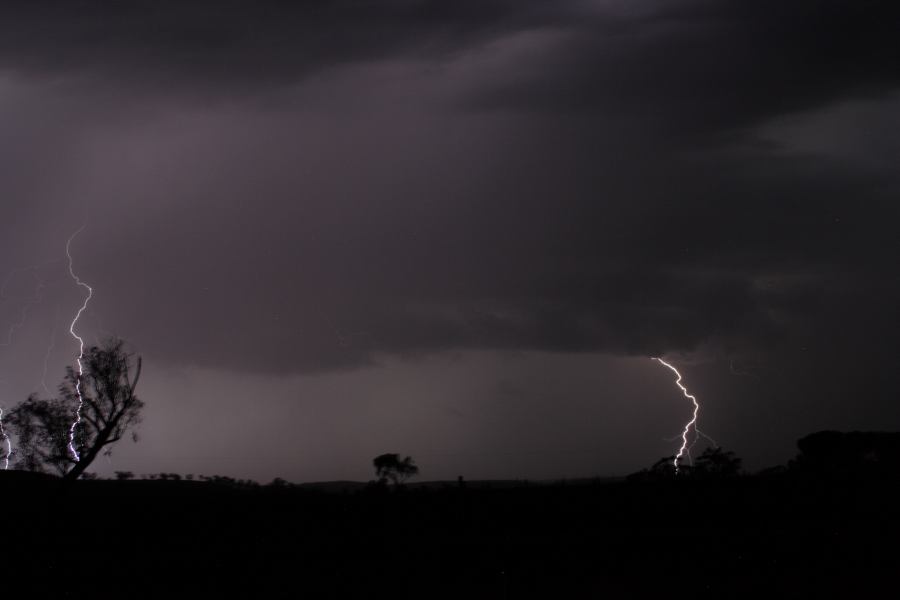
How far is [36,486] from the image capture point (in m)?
44.4

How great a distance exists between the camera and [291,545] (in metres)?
29.1

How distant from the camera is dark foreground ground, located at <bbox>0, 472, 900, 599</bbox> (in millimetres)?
23625

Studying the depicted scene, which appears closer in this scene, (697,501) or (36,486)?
(697,501)

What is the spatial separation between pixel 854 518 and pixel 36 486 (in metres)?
37.8

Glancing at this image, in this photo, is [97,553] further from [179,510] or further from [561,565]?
[561,565]

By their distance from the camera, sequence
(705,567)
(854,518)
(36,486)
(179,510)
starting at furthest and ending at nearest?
1. (36,486)
2. (179,510)
3. (854,518)
4. (705,567)

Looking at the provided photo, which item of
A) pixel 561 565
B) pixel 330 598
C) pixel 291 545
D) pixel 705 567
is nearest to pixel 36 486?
pixel 291 545

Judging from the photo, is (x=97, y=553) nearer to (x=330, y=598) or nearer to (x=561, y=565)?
(x=330, y=598)

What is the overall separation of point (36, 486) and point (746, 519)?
34.7 metres

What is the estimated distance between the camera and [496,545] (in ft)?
88.8

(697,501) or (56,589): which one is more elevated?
(697,501)

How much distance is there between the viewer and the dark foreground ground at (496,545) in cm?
2362

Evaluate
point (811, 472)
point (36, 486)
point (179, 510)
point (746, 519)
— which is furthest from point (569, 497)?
point (36, 486)

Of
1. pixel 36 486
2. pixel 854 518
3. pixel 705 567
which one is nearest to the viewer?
pixel 705 567
